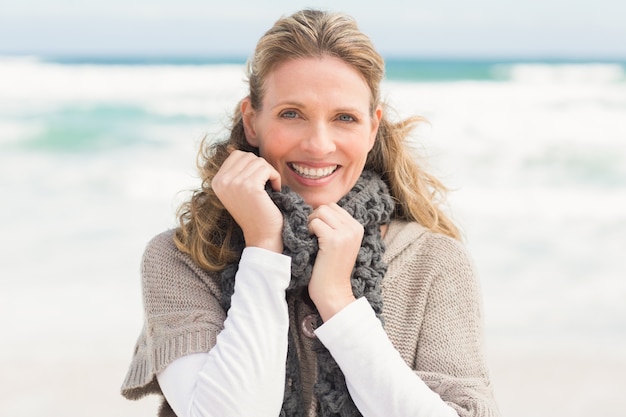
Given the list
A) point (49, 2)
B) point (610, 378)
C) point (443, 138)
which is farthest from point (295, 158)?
point (49, 2)

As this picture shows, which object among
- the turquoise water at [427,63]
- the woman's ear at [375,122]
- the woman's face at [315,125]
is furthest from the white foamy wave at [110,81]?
the woman's face at [315,125]

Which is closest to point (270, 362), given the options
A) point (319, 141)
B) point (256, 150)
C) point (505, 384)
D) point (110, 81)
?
point (319, 141)

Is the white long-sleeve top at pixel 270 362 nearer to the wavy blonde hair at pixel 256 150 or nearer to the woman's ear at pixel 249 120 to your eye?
the wavy blonde hair at pixel 256 150

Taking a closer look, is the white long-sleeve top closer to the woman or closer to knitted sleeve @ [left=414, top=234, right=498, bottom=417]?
the woman

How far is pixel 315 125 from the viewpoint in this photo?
2346mm

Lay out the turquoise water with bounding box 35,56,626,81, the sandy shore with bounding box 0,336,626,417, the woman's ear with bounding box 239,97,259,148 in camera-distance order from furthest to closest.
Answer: the turquoise water with bounding box 35,56,626,81 < the sandy shore with bounding box 0,336,626,417 < the woman's ear with bounding box 239,97,259,148

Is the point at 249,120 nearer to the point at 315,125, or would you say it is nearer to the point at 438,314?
the point at 315,125

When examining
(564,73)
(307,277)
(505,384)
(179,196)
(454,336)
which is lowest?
(564,73)

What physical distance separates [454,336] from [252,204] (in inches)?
24.9

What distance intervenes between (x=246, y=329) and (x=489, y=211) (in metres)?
5.61

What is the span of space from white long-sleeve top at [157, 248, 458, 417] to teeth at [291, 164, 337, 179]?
274 mm

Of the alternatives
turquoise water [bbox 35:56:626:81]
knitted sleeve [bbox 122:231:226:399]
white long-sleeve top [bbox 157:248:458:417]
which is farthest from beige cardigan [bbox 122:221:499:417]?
turquoise water [bbox 35:56:626:81]

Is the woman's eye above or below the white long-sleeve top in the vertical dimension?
above

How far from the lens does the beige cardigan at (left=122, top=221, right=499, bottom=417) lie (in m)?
2.31
